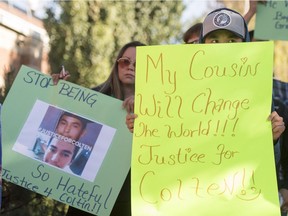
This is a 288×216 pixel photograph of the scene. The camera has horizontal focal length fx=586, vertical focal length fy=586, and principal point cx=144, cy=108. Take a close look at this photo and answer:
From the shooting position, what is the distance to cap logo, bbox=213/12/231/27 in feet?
8.25

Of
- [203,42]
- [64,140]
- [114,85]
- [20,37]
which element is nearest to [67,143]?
[64,140]

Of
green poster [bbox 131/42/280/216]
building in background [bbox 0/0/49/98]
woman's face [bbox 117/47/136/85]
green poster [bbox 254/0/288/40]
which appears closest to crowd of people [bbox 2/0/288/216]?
woman's face [bbox 117/47/136/85]

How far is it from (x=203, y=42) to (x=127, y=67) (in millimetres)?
688

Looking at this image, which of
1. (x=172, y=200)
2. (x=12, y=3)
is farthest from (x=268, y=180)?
(x=12, y=3)

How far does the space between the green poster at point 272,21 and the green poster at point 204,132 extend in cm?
246

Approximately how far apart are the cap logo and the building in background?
8.28 metres

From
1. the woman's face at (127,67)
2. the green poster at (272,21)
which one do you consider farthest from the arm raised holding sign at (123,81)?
the green poster at (272,21)

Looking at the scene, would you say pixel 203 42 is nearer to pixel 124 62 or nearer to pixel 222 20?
pixel 222 20

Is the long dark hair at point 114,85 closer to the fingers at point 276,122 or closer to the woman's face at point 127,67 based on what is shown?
the woman's face at point 127,67

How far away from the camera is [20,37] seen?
1134 centimetres

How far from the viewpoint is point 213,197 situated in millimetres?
2156

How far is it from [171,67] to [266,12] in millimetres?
2632

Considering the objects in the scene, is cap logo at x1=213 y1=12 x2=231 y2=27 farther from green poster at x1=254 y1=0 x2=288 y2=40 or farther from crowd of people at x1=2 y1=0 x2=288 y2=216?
green poster at x1=254 y1=0 x2=288 y2=40

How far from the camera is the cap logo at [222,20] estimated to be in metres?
2.51
